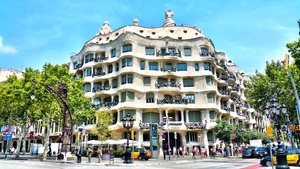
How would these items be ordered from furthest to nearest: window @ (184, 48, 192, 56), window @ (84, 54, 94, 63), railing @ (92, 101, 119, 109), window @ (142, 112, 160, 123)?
1. window @ (84, 54, 94, 63)
2. window @ (184, 48, 192, 56)
3. railing @ (92, 101, 119, 109)
4. window @ (142, 112, 160, 123)

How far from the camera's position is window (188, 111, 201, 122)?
147 feet

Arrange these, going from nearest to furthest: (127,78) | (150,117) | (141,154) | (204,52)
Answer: (141,154), (127,78), (150,117), (204,52)

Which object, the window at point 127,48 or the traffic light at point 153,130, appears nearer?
the traffic light at point 153,130

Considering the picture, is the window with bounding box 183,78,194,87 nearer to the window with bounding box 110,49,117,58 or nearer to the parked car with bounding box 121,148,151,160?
the window with bounding box 110,49,117,58

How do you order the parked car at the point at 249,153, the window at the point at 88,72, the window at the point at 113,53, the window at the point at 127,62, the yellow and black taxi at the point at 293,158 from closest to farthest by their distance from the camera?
the yellow and black taxi at the point at 293,158
the parked car at the point at 249,153
the window at the point at 127,62
the window at the point at 113,53
the window at the point at 88,72

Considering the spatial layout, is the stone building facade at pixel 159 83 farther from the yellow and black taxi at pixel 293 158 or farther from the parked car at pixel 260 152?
the yellow and black taxi at pixel 293 158

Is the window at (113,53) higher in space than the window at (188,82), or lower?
higher

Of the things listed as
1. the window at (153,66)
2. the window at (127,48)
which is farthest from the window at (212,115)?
the window at (127,48)

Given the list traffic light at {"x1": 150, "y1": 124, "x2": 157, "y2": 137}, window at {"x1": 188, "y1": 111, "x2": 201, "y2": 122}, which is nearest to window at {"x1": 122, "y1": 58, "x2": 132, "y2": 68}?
window at {"x1": 188, "y1": 111, "x2": 201, "y2": 122}

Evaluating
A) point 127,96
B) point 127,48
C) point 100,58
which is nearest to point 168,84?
point 127,96

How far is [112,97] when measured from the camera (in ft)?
149

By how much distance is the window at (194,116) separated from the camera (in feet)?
147

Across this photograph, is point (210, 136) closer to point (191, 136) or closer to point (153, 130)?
point (191, 136)

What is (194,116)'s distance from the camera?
147 ft
